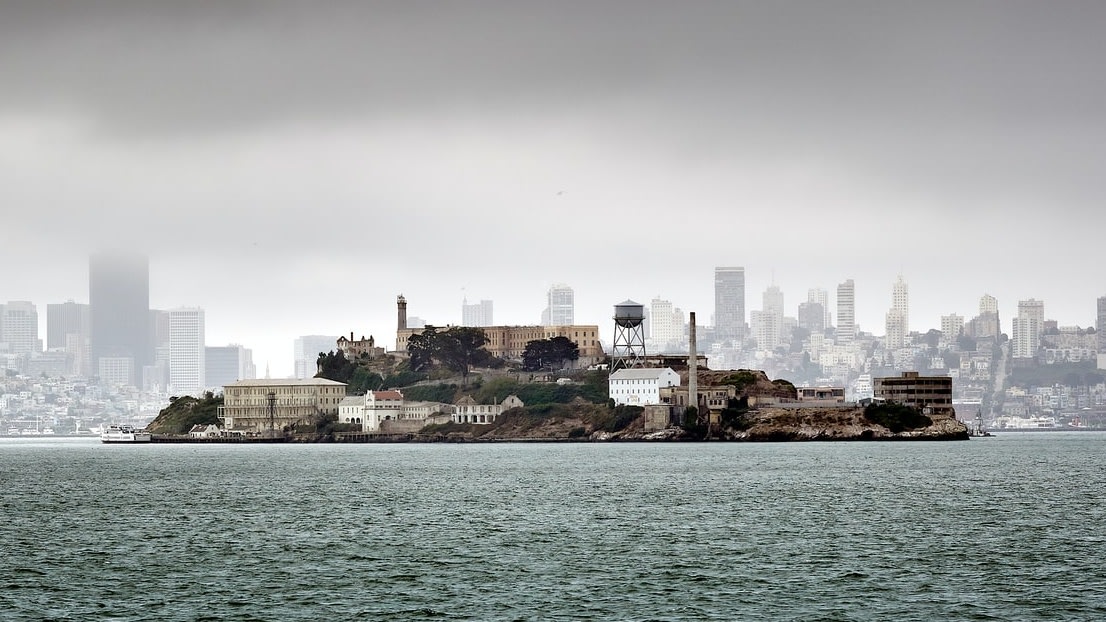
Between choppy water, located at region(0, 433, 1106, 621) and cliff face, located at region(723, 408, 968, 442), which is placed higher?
cliff face, located at region(723, 408, 968, 442)

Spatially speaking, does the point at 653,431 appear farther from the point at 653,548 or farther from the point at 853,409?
the point at 653,548

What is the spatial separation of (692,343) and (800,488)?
101 metres

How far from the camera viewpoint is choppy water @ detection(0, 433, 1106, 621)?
158ft

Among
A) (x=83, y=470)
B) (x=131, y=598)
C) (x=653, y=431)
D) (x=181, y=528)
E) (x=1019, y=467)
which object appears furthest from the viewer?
(x=653, y=431)

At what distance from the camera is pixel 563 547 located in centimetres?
6194

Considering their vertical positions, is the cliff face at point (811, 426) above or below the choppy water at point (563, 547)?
above

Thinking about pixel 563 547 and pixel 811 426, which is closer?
pixel 563 547

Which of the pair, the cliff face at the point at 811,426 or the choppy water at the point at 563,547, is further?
the cliff face at the point at 811,426

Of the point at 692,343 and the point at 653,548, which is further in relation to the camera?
the point at 692,343

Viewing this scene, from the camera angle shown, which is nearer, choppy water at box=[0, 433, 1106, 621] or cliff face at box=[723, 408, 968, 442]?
choppy water at box=[0, 433, 1106, 621]

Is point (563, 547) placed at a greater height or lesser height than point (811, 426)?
lesser

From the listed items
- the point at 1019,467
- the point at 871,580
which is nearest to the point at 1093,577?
the point at 871,580

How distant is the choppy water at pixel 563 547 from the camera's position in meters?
48.1

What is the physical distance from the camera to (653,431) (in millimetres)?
194125
